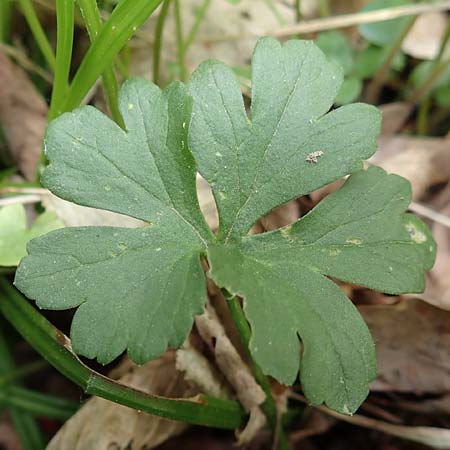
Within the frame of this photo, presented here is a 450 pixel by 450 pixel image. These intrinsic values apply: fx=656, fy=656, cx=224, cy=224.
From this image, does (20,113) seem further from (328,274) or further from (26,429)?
(328,274)

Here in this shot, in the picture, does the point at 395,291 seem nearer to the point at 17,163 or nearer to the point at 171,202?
the point at 171,202

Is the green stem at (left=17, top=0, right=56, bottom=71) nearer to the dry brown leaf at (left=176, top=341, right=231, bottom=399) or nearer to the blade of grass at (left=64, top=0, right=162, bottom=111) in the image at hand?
the blade of grass at (left=64, top=0, right=162, bottom=111)

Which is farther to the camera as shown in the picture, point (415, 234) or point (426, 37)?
point (426, 37)

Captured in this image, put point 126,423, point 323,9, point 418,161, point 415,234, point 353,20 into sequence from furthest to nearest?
point 323,9
point 353,20
point 418,161
point 126,423
point 415,234

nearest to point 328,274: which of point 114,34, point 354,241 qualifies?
point 354,241

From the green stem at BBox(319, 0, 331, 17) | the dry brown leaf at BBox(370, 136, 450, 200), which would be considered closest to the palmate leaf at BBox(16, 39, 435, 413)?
the dry brown leaf at BBox(370, 136, 450, 200)

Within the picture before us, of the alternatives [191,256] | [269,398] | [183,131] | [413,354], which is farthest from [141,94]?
[413,354]

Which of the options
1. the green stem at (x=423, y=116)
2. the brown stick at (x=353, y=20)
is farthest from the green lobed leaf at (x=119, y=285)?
the green stem at (x=423, y=116)
